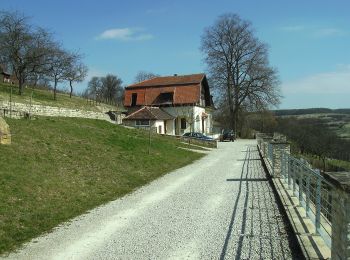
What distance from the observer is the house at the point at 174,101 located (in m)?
57.2

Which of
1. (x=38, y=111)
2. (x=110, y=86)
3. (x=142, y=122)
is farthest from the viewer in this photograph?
(x=110, y=86)

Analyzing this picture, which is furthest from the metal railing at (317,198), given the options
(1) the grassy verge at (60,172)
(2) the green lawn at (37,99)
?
(2) the green lawn at (37,99)

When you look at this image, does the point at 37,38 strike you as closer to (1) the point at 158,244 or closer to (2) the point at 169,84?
(2) the point at 169,84

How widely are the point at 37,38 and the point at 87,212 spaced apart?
35092 mm

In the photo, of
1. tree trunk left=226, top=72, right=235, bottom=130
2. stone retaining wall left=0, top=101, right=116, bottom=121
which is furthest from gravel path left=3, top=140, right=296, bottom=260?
tree trunk left=226, top=72, right=235, bottom=130

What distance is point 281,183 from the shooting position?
1432 centimetres

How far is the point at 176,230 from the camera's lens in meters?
8.71

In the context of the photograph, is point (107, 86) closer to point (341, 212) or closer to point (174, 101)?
point (174, 101)

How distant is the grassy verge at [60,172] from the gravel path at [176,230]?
2.35 feet

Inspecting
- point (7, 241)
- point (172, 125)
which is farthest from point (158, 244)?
point (172, 125)

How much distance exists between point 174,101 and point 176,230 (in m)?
49.8

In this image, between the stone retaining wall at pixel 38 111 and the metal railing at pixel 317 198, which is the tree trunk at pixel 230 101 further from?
the metal railing at pixel 317 198

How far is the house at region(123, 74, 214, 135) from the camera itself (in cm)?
5725

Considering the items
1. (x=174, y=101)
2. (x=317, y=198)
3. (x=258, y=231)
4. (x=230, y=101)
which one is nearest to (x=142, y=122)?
(x=174, y=101)
